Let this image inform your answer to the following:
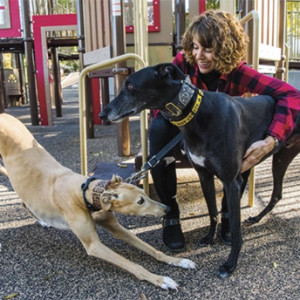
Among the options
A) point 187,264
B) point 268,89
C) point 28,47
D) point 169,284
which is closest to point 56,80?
point 28,47

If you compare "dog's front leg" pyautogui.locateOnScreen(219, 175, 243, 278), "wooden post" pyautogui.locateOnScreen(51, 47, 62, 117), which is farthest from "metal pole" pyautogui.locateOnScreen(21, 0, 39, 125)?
"dog's front leg" pyautogui.locateOnScreen(219, 175, 243, 278)

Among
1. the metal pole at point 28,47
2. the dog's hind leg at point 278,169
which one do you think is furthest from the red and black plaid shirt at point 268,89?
the metal pole at point 28,47

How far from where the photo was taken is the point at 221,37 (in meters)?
2.32

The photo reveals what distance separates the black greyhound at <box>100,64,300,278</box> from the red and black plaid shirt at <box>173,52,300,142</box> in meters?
0.22

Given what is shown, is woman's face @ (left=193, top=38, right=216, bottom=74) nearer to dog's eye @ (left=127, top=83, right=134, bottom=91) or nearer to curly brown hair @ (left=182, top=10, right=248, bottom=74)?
curly brown hair @ (left=182, top=10, right=248, bottom=74)

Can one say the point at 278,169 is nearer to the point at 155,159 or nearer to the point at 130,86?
the point at 155,159

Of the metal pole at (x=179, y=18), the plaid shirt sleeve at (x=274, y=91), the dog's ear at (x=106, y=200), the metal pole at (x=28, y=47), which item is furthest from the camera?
the metal pole at (x=28, y=47)

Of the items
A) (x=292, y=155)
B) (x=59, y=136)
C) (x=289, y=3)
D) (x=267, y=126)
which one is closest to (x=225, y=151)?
(x=267, y=126)

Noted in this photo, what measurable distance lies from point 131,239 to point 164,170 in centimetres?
55

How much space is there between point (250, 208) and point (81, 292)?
1.73m

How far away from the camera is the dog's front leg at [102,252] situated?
6.51 feet

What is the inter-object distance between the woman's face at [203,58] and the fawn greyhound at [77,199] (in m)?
0.97

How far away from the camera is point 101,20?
5.05m

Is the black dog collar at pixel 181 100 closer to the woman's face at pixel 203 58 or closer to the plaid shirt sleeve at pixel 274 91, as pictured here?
the woman's face at pixel 203 58
